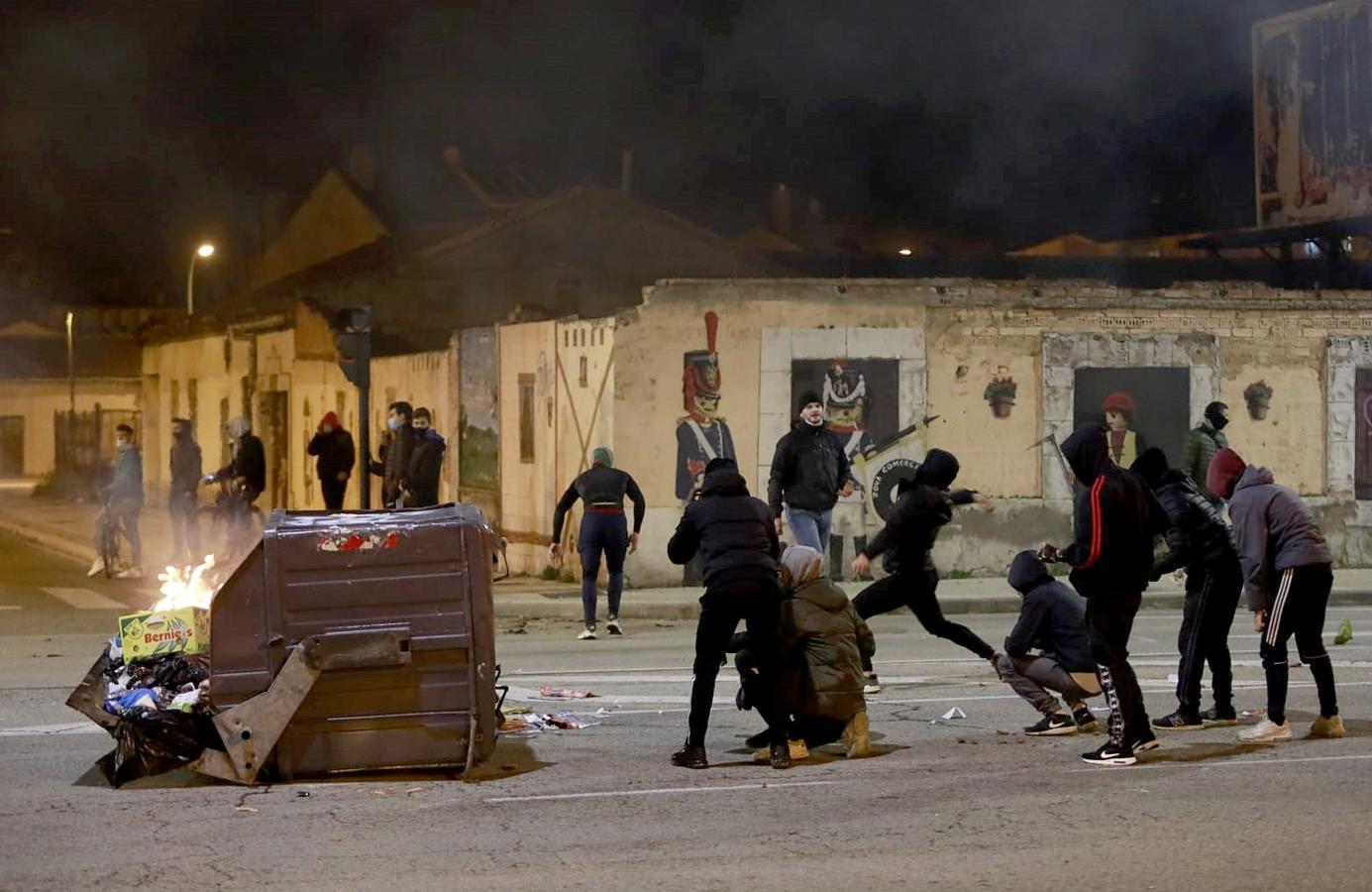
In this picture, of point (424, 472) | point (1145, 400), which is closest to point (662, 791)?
point (424, 472)

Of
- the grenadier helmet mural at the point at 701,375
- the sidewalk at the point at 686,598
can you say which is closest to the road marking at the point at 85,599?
the sidewalk at the point at 686,598

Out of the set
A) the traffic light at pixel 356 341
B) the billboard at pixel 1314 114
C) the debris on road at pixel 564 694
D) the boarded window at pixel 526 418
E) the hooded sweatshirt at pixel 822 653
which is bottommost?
the debris on road at pixel 564 694

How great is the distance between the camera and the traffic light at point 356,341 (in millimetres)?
20328

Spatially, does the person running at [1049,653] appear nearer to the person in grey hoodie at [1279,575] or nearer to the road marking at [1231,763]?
the road marking at [1231,763]

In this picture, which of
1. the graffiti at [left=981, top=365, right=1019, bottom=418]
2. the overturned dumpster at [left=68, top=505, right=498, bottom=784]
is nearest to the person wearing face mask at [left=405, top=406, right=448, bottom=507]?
the graffiti at [left=981, top=365, right=1019, bottom=418]

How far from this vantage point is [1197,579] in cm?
1008

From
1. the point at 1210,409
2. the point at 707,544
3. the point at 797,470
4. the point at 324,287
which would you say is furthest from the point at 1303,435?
the point at 324,287

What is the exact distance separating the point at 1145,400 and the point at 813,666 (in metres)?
11.7

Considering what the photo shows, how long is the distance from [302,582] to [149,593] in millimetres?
11914

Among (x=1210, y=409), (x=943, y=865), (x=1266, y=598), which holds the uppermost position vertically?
(x=1210, y=409)

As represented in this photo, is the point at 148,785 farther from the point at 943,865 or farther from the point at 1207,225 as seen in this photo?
the point at 1207,225

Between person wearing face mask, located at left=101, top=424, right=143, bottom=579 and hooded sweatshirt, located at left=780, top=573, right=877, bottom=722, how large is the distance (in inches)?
531

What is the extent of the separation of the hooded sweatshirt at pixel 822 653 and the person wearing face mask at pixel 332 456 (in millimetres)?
12869

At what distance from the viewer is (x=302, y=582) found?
852 centimetres
